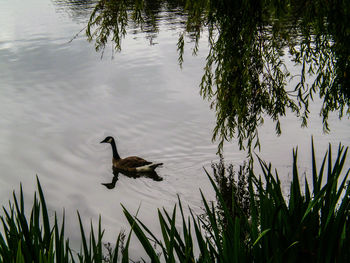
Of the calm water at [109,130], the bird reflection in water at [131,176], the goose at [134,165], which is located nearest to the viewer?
the calm water at [109,130]

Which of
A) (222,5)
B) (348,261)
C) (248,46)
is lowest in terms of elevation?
(348,261)

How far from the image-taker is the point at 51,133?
930cm

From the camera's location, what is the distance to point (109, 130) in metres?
Answer: 9.39

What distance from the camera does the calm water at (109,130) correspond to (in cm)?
693

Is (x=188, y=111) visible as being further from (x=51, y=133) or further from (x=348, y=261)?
(x=348, y=261)

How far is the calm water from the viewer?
22.7 feet

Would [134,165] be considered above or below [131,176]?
above

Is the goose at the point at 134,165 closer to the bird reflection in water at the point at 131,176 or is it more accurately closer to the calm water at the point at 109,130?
the bird reflection in water at the point at 131,176

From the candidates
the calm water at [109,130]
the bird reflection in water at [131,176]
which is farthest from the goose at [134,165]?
the calm water at [109,130]

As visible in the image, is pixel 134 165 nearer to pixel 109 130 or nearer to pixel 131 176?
pixel 131 176

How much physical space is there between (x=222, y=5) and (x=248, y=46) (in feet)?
1.53

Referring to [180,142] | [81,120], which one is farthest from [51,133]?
[180,142]

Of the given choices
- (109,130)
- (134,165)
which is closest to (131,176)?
(134,165)

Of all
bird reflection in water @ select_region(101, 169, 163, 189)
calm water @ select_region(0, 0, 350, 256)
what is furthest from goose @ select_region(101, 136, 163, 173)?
calm water @ select_region(0, 0, 350, 256)
